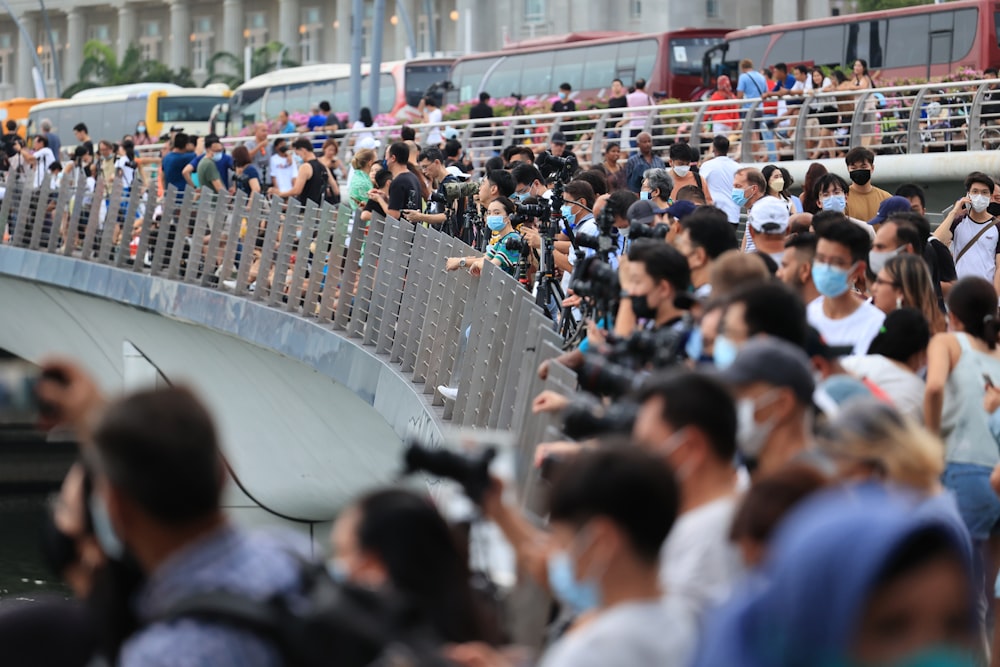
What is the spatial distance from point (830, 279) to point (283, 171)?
1684 centimetres

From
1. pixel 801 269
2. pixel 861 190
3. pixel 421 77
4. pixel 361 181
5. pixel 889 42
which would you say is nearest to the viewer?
pixel 801 269

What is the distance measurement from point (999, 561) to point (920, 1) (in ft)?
193

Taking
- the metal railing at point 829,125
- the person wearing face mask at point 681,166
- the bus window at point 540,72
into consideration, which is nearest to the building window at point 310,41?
the bus window at point 540,72

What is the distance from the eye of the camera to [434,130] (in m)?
28.5

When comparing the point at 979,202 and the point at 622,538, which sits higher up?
the point at 622,538

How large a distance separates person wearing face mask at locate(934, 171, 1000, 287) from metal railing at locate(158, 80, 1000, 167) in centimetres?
779

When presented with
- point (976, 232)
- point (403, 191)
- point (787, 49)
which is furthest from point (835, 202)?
point (787, 49)

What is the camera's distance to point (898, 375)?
19.9ft

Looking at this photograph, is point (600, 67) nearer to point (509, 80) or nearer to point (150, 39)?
point (509, 80)

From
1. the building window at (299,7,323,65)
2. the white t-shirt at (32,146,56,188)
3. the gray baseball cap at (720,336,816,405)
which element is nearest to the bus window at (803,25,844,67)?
the white t-shirt at (32,146,56,188)

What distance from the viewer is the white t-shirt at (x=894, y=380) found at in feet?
19.6

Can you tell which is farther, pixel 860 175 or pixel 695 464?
pixel 860 175

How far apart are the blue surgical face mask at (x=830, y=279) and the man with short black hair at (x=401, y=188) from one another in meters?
7.20

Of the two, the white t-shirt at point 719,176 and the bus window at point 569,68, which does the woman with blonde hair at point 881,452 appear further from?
the bus window at point 569,68
